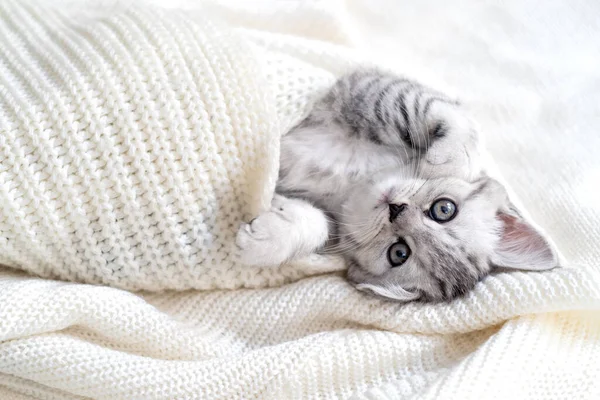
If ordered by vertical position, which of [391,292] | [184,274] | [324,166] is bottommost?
[184,274]

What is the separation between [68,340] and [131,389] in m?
0.19

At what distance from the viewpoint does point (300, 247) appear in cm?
135

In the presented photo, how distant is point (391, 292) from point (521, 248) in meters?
0.32

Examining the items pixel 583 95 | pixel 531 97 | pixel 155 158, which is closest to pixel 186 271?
pixel 155 158

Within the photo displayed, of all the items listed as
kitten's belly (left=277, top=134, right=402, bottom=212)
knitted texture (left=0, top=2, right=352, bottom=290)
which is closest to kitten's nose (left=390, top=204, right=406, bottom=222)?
kitten's belly (left=277, top=134, right=402, bottom=212)

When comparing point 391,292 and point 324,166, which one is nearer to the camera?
point 391,292

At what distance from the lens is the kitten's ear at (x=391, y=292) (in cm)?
131

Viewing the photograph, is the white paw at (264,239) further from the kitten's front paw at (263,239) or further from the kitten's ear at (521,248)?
the kitten's ear at (521,248)

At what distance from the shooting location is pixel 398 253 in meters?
1.37

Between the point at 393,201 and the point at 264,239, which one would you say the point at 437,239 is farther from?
the point at 264,239

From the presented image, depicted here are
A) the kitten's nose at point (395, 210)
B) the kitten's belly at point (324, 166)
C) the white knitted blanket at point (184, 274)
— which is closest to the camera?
the white knitted blanket at point (184, 274)

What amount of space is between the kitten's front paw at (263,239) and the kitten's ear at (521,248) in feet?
1.67

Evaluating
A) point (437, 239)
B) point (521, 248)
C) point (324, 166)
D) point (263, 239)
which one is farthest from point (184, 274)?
point (521, 248)

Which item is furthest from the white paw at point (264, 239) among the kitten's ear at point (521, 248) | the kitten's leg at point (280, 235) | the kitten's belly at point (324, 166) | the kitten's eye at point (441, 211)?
the kitten's ear at point (521, 248)
